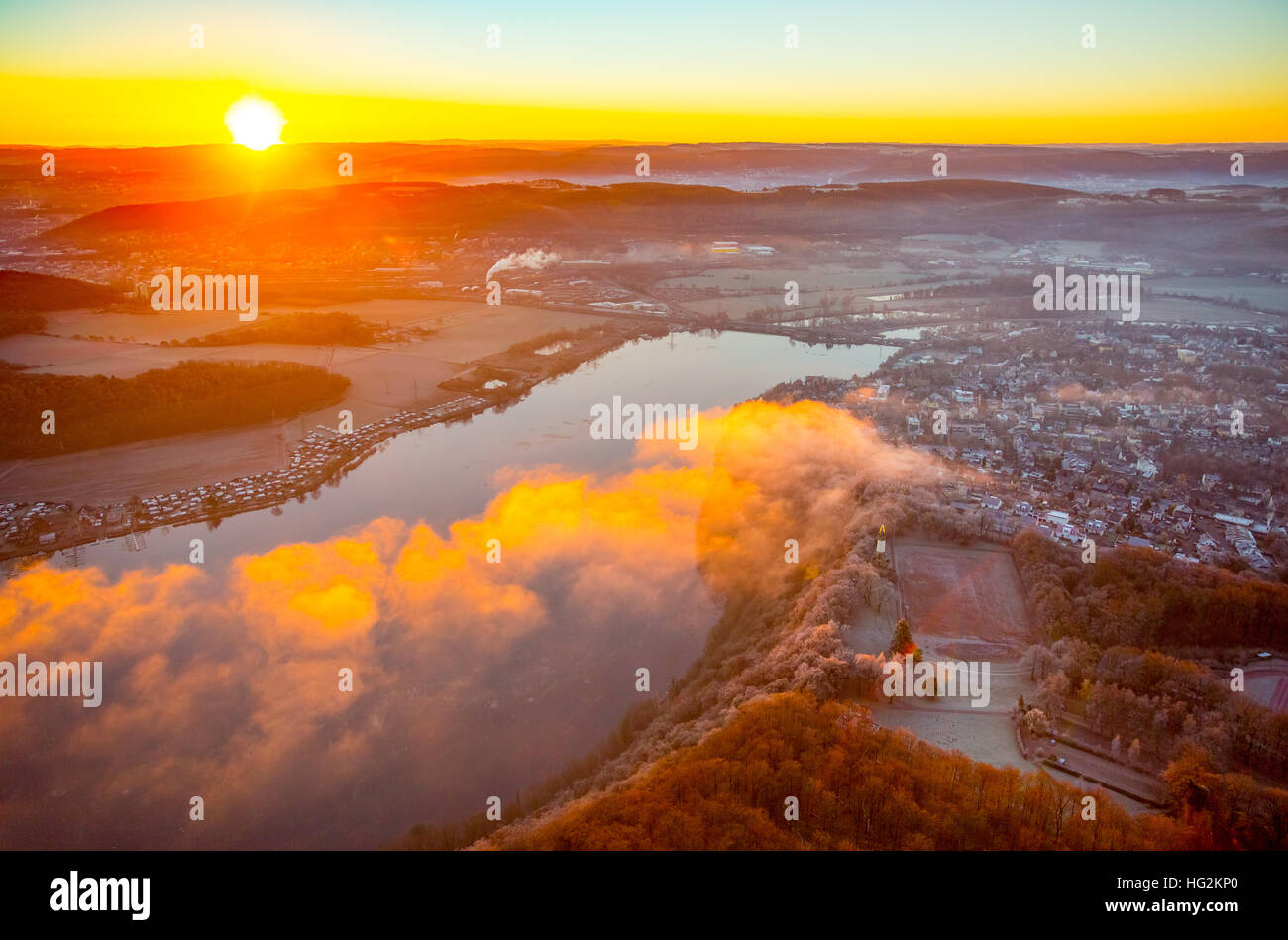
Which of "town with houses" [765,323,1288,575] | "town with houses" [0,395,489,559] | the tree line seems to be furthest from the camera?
the tree line

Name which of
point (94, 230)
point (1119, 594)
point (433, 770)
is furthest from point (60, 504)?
point (94, 230)

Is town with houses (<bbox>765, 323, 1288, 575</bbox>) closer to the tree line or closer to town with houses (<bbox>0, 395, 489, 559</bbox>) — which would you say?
town with houses (<bbox>0, 395, 489, 559</bbox>)

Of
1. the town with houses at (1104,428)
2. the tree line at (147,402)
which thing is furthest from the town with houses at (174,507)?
the town with houses at (1104,428)

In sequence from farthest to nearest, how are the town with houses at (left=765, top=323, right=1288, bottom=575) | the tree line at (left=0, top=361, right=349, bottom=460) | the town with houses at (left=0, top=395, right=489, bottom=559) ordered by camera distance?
the tree line at (left=0, top=361, right=349, bottom=460), the town with houses at (left=0, top=395, right=489, bottom=559), the town with houses at (left=765, top=323, right=1288, bottom=575)

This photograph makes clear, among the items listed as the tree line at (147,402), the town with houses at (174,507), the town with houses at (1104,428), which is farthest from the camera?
the tree line at (147,402)

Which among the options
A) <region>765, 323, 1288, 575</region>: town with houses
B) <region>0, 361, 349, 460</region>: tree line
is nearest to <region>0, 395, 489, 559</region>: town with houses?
<region>0, 361, 349, 460</region>: tree line

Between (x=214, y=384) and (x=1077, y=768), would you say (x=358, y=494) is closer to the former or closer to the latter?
(x=214, y=384)

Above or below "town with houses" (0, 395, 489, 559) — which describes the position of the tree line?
above

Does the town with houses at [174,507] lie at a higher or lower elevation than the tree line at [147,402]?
lower

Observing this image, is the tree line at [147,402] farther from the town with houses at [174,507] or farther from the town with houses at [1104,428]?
the town with houses at [1104,428]

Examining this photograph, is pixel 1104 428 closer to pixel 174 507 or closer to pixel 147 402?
pixel 174 507

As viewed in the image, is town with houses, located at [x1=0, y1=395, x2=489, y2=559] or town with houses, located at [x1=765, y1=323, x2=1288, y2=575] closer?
town with houses, located at [x1=765, y1=323, x2=1288, y2=575]
